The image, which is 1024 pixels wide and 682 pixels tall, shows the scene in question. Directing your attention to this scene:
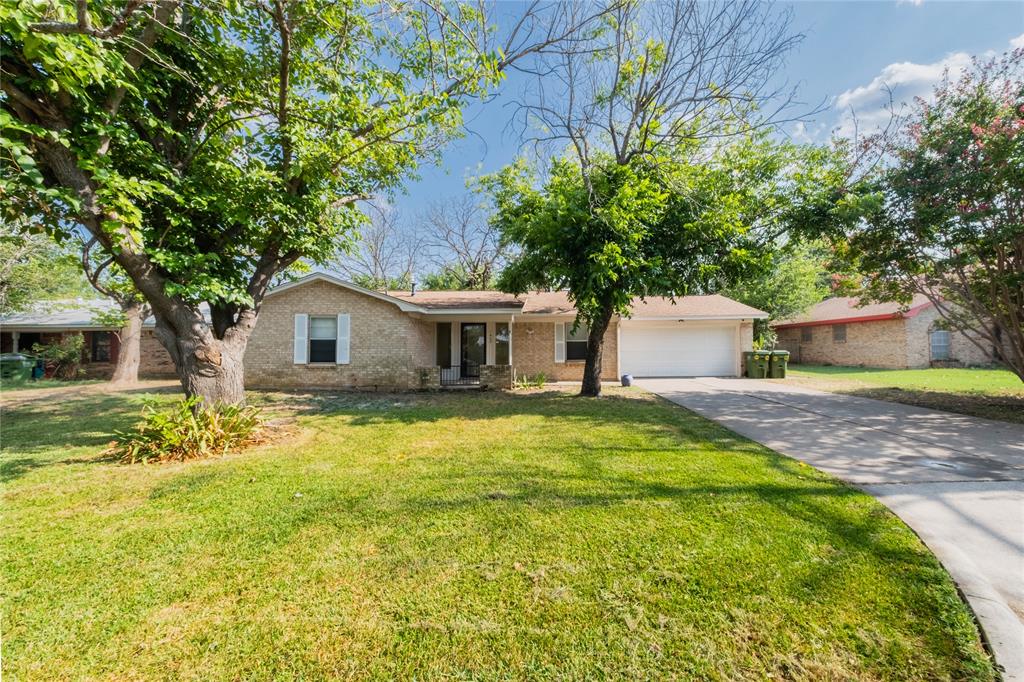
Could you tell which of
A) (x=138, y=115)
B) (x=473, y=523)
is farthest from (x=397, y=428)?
(x=138, y=115)

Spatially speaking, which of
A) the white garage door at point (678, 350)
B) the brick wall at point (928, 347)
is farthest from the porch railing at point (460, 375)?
the brick wall at point (928, 347)

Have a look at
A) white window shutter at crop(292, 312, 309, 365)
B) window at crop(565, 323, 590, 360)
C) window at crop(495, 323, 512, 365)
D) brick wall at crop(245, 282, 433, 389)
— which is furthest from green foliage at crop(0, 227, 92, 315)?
window at crop(565, 323, 590, 360)

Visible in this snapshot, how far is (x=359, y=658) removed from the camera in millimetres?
1988

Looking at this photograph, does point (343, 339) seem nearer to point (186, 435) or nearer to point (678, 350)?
point (186, 435)

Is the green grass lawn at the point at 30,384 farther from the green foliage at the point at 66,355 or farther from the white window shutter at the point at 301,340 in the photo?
the white window shutter at the point at 301,340

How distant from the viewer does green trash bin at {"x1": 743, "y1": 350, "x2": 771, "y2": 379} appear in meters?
15.1

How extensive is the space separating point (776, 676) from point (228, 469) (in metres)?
5.77

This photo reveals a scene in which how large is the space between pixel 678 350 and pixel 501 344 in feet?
25.4

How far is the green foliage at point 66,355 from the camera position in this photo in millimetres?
15789

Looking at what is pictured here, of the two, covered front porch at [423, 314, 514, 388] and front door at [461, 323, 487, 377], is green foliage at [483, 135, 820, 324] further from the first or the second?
front door at [461, 323, 487, 377]

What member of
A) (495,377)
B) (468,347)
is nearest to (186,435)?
(495,377)

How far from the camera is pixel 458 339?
48.9ft

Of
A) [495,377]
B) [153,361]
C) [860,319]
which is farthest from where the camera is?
[860,319]

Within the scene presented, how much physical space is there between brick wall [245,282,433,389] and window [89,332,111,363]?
395 inches
